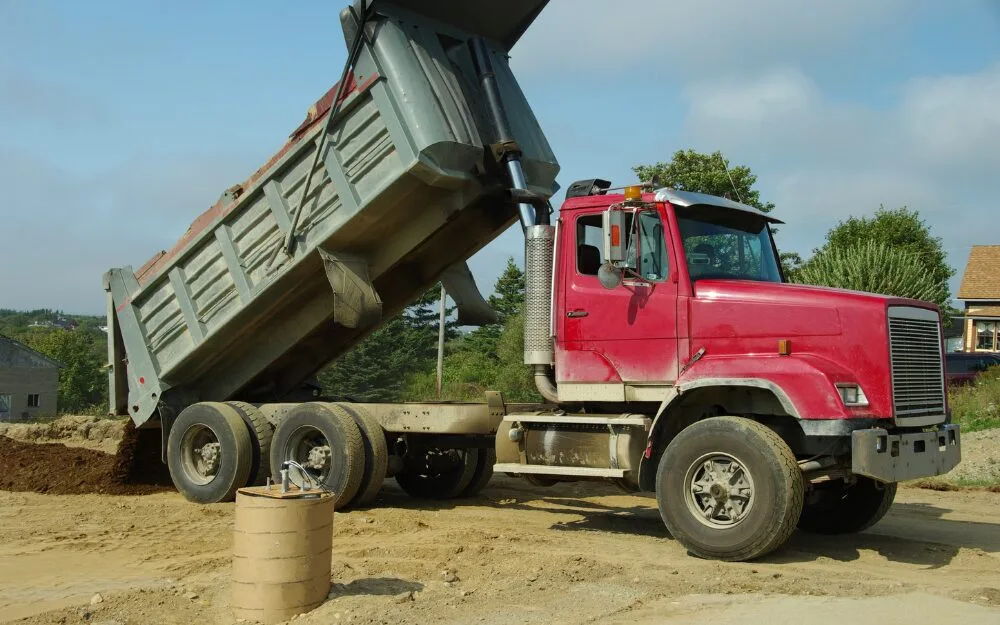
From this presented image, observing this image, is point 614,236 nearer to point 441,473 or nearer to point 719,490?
point 719,490

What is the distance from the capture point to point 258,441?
9531mm

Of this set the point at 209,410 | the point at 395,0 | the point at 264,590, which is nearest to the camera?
the point at 264,590

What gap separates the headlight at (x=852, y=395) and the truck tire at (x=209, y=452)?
567cm

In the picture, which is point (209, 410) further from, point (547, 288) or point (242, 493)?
point (242, 493)

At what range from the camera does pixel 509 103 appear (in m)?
8.78

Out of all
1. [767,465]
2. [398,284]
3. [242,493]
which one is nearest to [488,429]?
[398,284]

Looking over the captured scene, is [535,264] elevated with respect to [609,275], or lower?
elevated

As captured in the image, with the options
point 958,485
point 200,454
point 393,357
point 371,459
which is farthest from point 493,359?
point 371,459

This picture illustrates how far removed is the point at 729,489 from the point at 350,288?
12.5ft

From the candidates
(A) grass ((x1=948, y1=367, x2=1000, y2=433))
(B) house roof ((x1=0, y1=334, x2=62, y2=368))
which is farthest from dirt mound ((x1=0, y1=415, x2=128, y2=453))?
(B) house roof ((x1=0, y1=334, x2=62, y2=368))

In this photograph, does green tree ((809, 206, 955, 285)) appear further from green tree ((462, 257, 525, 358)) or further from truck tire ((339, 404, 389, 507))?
truck tire ((339, 404, 389, 507))

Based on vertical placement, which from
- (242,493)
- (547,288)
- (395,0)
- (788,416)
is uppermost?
(395,0)

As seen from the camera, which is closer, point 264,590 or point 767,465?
point 264,590

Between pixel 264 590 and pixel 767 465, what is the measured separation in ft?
10.9
